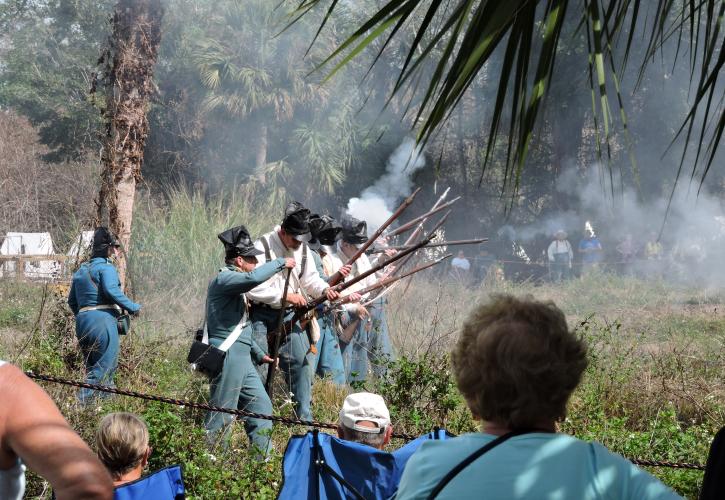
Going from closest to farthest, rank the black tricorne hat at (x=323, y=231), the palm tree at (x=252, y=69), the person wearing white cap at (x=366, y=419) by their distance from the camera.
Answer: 1. the person wearing white cap at (x=366, y=419)
2. the black tricorne hat at (x=323, y=231)
3. the palm tree at (x=252, y=69)

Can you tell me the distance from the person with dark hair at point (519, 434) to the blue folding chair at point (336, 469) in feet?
4.44

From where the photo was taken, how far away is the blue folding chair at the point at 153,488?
10.3 ft

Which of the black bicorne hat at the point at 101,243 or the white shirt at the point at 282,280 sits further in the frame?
the black bicorne hat at the point at 101,243

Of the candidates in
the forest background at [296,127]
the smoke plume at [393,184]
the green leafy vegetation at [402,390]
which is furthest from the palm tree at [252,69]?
the green leafy vegetation at [402,390]

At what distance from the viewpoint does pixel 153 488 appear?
3156mm

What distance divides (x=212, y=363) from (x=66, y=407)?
967 mm

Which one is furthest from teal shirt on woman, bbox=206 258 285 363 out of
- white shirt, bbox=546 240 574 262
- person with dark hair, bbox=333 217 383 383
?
white shirt, bbox=546 240 574 262

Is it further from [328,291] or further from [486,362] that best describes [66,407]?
[486,362]

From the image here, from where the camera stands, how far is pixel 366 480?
329 centimetres

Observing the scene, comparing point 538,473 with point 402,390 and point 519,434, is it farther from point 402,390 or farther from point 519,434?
point 402,390

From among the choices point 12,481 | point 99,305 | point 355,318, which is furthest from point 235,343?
point 12,481

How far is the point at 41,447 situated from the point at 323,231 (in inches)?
275

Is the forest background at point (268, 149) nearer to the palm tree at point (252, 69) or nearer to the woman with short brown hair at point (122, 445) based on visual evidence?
the palm tree at point (252, 69)

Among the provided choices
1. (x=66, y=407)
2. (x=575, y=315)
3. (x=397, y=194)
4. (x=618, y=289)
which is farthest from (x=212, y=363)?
(x=397, y=194)
